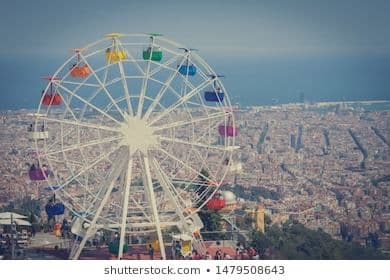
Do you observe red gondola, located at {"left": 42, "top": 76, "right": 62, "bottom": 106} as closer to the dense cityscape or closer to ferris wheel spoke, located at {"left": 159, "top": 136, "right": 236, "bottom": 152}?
ferris wheel spoke, located at {"left": 159, "top": 136, "right": 236, "bottom": 152}

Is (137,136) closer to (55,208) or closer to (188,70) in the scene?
(188,70)

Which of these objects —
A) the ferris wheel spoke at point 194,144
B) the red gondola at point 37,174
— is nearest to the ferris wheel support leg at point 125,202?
the ferris wheel spoke at point 194,144

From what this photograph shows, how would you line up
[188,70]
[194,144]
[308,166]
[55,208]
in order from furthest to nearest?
[308,166] < [188,70] < [55,208] < [194,144]

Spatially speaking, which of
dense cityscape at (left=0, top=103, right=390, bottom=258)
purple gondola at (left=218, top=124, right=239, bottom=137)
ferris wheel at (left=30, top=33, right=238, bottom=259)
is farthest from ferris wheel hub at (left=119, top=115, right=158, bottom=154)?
dense cityscape at (left=0, top=103, right=390, bottom=258)

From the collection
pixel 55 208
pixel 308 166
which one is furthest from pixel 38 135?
pixel 308 166

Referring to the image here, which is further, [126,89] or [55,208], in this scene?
[55,208]

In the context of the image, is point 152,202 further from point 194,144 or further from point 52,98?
point 52,98

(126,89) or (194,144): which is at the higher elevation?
(126,89)

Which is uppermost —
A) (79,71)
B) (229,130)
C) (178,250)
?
(79,71)

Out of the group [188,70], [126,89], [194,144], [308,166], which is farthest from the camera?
[308,166]
